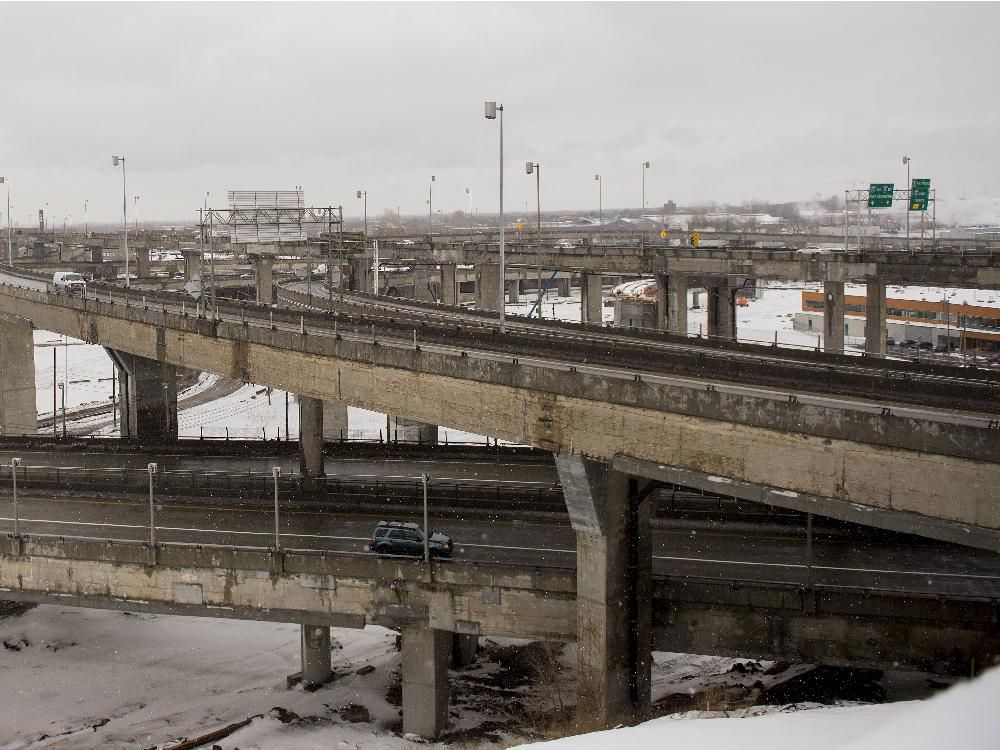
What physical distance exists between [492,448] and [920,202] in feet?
122

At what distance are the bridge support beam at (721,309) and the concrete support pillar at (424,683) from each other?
136 ft

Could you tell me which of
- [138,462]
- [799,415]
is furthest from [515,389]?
[138,462]

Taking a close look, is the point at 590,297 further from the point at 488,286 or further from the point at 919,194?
the point at 919,194

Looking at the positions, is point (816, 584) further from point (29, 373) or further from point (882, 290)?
point (29, 373)

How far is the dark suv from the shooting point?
32.7 m

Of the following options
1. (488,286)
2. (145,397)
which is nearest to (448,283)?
(488,286)

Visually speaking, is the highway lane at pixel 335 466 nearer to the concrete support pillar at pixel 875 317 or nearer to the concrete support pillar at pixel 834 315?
the concrete support pillar at pixel 834 315

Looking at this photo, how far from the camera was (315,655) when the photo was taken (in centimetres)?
3600

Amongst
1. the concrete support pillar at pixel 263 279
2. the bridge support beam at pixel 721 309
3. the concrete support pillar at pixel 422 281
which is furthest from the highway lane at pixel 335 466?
the concrete support pillar at pixel 422 281

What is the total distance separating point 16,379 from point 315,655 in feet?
122

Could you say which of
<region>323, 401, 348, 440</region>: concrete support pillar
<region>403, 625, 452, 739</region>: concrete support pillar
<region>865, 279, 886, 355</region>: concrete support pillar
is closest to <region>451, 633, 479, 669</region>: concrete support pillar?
<region>403, 625, 452, 739</region>: concrete support pillar

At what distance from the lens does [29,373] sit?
63781mm

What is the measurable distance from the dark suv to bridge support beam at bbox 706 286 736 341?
132 feet

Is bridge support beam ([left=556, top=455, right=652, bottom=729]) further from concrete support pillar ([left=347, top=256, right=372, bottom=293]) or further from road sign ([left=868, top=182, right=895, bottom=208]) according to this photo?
concrete support pillar ([left=347, top=256, right=372, bottom=293])
